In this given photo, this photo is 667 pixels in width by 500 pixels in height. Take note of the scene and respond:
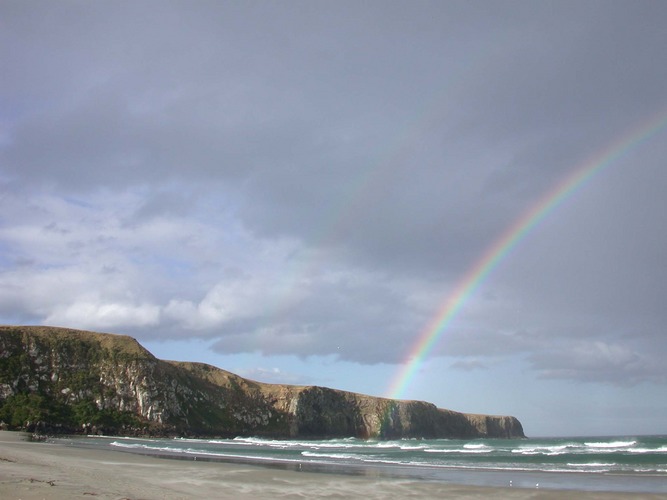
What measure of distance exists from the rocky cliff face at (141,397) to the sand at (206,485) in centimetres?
6381

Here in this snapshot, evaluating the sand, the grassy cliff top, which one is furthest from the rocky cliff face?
the sand

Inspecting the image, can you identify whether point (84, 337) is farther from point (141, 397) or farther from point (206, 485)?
point (206, 485)

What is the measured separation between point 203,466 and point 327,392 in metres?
113

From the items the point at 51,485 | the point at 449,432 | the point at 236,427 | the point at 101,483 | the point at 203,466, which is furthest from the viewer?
the point at 449,432

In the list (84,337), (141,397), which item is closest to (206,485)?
(141,397)

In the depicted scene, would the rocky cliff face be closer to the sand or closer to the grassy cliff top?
the grassy cliff top

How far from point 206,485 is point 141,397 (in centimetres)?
8395

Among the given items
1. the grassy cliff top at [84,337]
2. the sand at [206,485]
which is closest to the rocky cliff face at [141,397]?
the grassy cliff top at [84,337]

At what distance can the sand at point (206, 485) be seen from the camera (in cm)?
1741

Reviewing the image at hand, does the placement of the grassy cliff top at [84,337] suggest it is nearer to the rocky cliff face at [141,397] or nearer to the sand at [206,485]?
the rocky cliff face at [141,397]

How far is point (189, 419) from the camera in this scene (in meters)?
106

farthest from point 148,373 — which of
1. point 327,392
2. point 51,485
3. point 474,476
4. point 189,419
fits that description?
point 51,485

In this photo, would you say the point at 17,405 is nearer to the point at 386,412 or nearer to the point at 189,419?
the point at 189,419

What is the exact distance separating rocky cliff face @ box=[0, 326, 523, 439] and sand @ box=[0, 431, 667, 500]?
6381 centimetres
